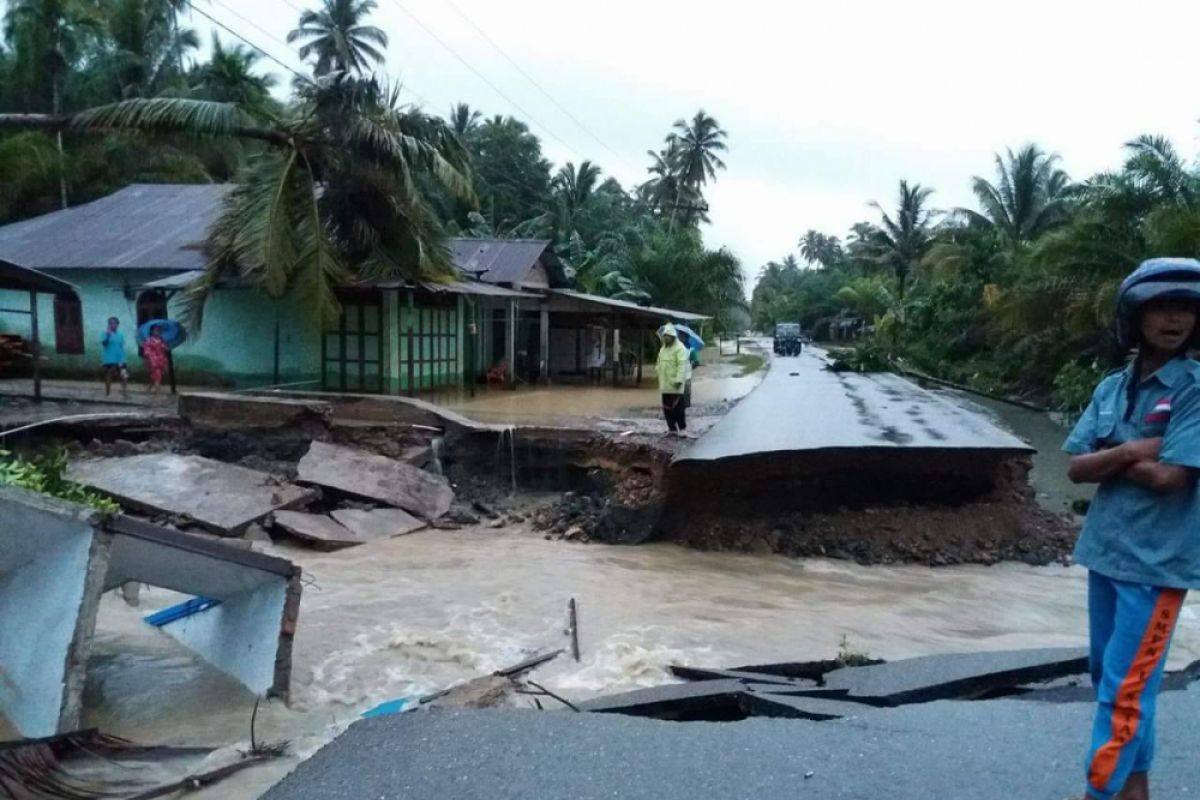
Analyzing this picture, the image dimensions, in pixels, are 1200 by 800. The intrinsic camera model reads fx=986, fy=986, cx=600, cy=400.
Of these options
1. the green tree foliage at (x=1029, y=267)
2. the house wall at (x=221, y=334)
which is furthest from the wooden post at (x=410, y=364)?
the green tree foliage at (x=1029, y=267)

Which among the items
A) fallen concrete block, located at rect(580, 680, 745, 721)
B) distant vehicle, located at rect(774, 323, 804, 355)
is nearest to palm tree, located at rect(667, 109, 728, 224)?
distant vehicle, located at rect(774, 323, 804, 355)

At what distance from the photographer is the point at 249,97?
37469 mm

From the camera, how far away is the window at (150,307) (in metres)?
21.3

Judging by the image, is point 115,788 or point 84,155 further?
point 84,155

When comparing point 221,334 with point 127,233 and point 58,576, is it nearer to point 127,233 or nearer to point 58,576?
point 127,233

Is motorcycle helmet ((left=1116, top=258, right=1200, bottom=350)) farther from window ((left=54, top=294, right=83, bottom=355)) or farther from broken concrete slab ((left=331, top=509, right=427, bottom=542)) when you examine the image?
window ((left=54, top=294, right=83, bottom=355))

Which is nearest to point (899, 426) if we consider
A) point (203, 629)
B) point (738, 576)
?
point (738, 576)

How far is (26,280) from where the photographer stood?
15258 mm

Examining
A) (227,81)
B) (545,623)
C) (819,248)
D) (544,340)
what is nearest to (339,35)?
(227,81)

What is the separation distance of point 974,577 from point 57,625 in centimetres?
859

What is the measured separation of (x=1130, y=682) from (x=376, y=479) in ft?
37.5

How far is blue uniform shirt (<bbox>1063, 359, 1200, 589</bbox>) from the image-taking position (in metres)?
2.98

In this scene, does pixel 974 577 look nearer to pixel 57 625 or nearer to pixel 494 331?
pixel 57 625

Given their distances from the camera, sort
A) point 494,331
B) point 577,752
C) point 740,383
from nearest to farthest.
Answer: point 577,752
point 494,331
point 740,383
